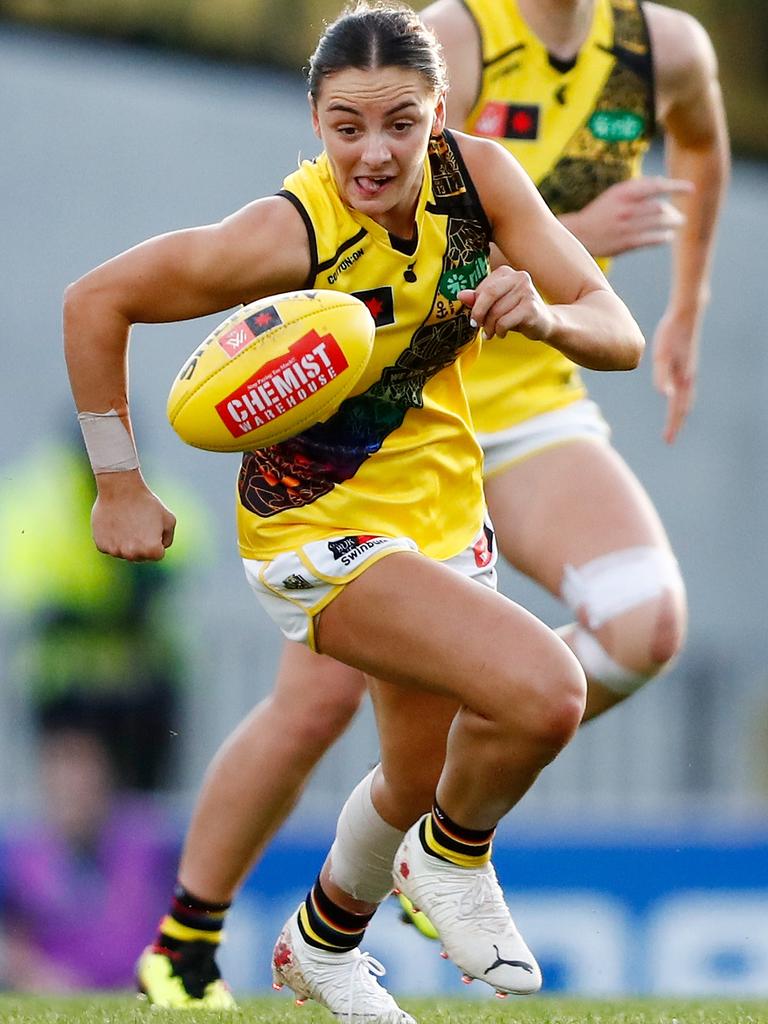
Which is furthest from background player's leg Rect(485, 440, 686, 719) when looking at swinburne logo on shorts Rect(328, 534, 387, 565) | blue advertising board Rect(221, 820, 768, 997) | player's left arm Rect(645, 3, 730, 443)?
blue advertising board Rect(221, 820, 768, 997)

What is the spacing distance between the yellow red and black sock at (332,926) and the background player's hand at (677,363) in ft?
6.01

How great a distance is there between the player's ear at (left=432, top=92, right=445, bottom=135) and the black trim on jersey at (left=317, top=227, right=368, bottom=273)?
0.29m

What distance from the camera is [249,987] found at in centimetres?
699

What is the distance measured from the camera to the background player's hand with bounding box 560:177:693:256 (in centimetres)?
483

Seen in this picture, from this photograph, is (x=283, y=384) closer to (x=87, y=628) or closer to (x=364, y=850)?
(x=364, y=850)

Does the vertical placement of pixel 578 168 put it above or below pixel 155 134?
above

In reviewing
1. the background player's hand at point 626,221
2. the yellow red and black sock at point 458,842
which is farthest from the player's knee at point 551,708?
the background player's hand at point 626,221

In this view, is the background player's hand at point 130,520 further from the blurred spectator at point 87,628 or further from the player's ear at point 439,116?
the blurred spectator at point 87,628

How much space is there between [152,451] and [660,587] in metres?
6.84

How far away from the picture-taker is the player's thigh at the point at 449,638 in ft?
12.3

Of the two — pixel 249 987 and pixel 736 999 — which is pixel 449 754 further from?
pixel 249 987

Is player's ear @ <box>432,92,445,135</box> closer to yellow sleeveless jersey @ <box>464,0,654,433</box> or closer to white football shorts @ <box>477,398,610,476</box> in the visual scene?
yellow sleeveless jersey @ <box>464,0,654,433</box>

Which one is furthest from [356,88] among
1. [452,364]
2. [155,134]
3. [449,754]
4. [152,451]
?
[155,134]

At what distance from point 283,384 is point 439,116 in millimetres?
742
